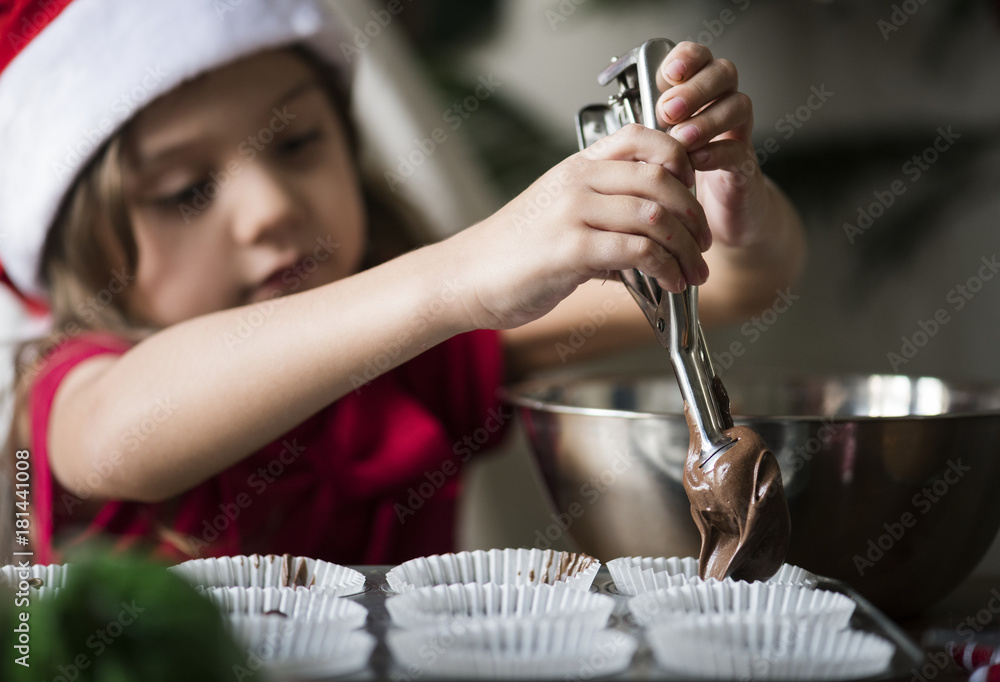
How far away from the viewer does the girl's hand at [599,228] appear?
40cm

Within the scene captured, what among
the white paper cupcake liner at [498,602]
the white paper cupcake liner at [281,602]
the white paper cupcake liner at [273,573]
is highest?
the white paper cupcake liner at [273,573]

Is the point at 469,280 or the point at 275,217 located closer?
the point at 469,280

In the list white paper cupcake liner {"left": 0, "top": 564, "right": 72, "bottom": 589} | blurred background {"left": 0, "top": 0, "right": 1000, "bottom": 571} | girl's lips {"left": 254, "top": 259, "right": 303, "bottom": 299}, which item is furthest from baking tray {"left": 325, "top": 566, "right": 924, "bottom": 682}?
blurred background {"left": 0, "top": 0, "right": 1000, "bottom": 571}

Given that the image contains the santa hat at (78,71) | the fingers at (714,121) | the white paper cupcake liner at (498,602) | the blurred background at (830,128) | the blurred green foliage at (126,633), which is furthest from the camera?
the blurred background at (830,128)

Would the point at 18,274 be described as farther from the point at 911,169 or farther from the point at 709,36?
the point at 911,169

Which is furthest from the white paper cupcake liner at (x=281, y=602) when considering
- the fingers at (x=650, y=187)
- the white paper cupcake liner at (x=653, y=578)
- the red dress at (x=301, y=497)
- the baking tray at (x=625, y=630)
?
the red dress at (x=301, y=497)

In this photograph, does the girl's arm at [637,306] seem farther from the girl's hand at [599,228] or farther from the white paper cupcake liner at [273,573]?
the white paper cupcake liner at [273,573]

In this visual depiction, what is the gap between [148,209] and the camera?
0.68 m

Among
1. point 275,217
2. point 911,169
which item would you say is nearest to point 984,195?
point 911,169

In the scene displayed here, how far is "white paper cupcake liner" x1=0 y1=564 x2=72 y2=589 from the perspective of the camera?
345 mm

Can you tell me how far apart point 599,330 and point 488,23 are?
562 mm

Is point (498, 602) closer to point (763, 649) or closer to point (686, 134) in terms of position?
point (763, 649)

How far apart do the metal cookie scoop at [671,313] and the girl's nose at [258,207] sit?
0.31 m

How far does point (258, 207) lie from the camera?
0.68m
